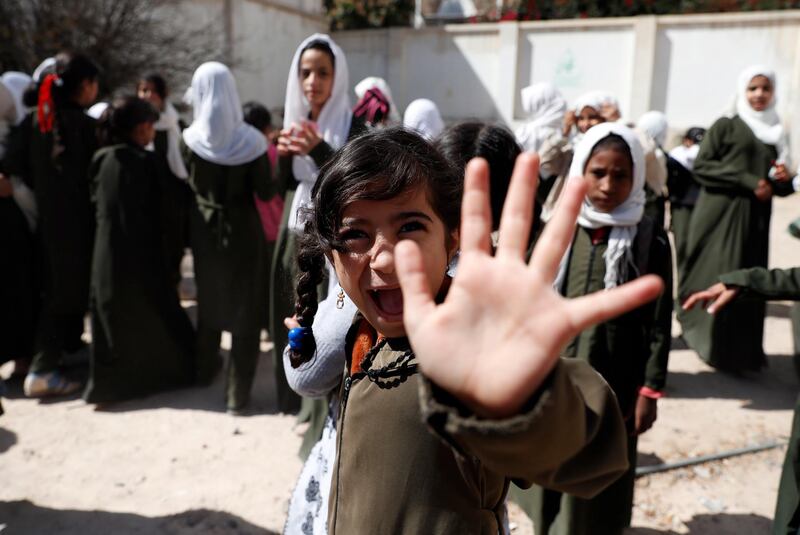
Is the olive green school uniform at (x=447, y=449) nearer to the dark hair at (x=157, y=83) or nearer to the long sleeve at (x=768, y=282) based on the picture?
the long sleeve at (x=768, y=282)

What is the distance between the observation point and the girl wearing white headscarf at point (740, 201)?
175 inches

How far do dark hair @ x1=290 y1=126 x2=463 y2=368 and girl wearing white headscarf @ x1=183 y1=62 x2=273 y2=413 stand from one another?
2.42 meters

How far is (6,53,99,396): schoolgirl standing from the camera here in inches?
154

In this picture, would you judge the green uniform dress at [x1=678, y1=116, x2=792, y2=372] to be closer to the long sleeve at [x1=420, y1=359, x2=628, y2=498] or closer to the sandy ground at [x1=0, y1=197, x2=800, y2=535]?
the sandy ground at [x1=0, y1=197, x2=800, y2=535]

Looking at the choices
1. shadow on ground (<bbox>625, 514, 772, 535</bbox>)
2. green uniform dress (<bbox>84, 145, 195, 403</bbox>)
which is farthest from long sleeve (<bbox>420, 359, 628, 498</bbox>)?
green uniform dress (<bbox>84, 145, 195, 403</bbox>)

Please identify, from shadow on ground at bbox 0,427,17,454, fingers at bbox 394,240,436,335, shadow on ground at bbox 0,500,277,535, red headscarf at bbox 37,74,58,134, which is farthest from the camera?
red headscarf at bbox 37,74,58,134

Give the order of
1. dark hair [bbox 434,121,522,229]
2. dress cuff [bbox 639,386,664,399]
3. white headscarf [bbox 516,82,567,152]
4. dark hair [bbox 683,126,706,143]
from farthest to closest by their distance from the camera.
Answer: dark hair [bbox 683,126,706,143]
white headscarf [bbox 516,82,567,152]
dark hair [bbox 434,121,522,229]
dress cuff [bbox 639,386,664,399]

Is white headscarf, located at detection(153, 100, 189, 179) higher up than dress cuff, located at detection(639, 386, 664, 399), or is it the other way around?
white headscarf, located at detection(153, 100, 189, 179)

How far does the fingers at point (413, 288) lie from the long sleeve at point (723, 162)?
4.33m

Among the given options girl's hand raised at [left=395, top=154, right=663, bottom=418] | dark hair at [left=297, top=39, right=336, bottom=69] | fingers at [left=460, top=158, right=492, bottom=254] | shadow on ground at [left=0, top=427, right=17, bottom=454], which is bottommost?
shadow on ground at [left=0, top=427, right=17, bottom=454]

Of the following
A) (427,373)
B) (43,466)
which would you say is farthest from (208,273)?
(427,373)

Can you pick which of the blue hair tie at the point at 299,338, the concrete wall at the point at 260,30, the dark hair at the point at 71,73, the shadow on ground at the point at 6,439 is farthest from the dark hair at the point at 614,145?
the concrete wall at the point at 260,30

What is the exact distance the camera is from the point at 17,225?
155 inches

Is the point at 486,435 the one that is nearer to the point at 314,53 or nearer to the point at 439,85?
the point at 314,53
